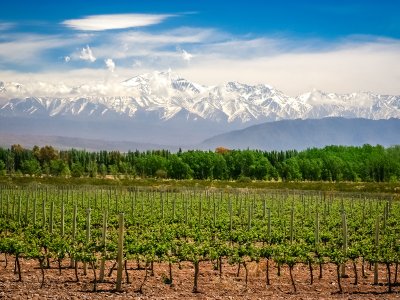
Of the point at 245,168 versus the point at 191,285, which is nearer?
the point at 191,285

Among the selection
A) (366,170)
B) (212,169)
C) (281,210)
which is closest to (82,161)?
(212,169)

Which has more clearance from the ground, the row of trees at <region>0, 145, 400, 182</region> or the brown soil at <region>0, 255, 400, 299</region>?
the row of trees at <region>0, 145, 400, 182</region>

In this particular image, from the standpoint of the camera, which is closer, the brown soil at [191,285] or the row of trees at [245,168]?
the brown soil at [191,285]

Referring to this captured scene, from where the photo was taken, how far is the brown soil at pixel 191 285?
1947 centimetres

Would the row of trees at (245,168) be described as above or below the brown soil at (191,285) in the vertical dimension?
above

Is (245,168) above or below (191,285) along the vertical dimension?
above

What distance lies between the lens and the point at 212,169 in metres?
130

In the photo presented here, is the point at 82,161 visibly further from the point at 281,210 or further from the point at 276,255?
the point at 276,255

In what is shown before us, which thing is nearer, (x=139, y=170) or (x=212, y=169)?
(x=212, y=169)

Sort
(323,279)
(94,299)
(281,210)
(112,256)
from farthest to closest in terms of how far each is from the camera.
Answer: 1. (281,210)
2. (323,279)
3. (112,256)
4. (94,299)

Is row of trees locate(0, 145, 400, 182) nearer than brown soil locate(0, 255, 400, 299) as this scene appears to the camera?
No

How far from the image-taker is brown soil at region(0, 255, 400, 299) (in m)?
19.5

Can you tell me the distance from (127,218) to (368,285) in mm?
20328

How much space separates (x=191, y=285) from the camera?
21.5 m
